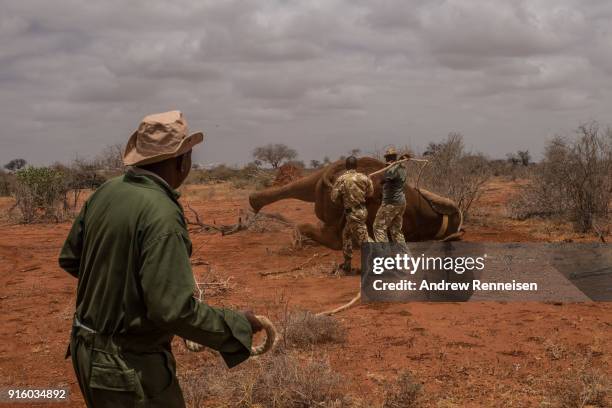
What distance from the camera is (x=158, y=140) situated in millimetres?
2352

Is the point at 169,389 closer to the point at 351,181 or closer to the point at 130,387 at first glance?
the point at 130,387

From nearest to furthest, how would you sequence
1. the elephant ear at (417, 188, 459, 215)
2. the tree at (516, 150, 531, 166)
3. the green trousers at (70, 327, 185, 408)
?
the green trousers at (70, 327, 185, 408)
the elephant ear at (417, 188, 459, 215)
the tree at (516, 150, 531, 166)

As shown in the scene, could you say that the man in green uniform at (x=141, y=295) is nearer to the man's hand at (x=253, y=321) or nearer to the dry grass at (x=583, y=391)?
the man's hand at (x=253, y=321)

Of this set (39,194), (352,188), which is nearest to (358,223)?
(352,188)

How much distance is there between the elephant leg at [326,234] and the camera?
10578 millimetres

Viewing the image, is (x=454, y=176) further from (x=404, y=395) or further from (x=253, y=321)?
(x=253, y=321)

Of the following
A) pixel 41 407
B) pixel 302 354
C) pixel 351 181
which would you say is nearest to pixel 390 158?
pixel 351 181

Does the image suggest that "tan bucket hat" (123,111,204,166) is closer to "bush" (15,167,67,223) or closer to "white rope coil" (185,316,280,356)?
"white rope coil" (185,316,280,356)

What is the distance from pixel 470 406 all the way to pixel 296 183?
7118 millimetres

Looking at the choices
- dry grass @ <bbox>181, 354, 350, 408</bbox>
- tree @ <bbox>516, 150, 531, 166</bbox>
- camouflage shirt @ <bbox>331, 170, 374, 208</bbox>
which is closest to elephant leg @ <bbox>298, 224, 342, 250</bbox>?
camouflage shirt @ <bbox>331, 170, 374, 208</bbox>

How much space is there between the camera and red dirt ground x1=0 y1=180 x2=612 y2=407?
5.20 m

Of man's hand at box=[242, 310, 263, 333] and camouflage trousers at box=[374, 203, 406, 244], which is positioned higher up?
man's hand at box=[242, 310, 263, 333]

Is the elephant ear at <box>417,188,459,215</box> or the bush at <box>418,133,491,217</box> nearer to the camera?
the elephant ear at <box>417,188,459,215</box>

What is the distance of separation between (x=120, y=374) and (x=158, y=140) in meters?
0.87
